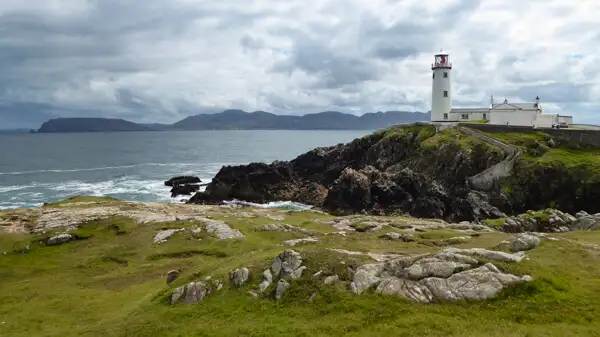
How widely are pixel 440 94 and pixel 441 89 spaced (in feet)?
4.48

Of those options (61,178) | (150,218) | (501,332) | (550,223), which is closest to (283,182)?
(150,218)

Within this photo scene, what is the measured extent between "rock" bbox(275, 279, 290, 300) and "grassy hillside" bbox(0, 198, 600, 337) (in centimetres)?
40

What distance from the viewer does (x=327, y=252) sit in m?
29.7

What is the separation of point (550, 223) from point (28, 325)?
56.1 meters

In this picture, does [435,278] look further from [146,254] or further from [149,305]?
[146,254]

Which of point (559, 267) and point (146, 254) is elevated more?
point (559, 267)

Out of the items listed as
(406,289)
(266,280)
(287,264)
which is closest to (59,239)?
(266,280)

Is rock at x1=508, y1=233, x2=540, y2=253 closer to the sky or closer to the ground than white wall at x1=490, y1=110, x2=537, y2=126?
closer to the ground

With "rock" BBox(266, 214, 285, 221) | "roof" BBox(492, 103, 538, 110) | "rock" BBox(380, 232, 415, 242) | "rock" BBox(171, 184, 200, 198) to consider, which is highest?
"roof" BBox(492, 103, 538, 110)

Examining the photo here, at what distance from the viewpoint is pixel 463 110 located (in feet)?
419

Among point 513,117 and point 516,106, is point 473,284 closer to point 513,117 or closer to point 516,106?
point 513,117

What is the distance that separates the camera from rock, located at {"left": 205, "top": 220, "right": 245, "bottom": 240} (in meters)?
50.1

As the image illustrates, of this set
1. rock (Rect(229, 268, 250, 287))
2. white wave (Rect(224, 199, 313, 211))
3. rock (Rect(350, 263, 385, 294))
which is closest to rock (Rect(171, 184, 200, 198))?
white wave (Rect(224, 199, 313, 211))

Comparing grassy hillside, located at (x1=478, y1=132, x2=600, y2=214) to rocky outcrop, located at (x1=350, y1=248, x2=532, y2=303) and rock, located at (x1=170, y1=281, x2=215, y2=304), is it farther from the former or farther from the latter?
rock, located at (x1=170, y1=281, x2=215, y2=304)
